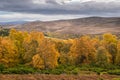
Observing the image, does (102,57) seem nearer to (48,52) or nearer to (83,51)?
(83,51)

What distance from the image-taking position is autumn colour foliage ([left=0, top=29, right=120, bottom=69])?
106 m

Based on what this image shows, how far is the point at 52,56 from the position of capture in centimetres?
10744

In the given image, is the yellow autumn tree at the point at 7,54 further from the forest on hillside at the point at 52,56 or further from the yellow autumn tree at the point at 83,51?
the yellow autumn tree at the point at 83,51

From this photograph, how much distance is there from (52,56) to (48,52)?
205 cm

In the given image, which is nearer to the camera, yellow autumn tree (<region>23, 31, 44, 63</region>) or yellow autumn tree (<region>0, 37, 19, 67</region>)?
yellow autumn tree (<region>0, 37, 19, 67</region>)

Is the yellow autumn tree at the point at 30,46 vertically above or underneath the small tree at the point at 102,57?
above

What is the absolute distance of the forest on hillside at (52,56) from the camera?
10462 centimetres

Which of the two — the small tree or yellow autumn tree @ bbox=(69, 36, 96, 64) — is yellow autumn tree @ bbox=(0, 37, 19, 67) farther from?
the small tree

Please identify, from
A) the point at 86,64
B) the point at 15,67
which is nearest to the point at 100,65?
the point at 86,64

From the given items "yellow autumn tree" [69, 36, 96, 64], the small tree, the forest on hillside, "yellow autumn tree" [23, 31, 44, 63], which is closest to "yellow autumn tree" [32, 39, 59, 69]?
the forest on hillside

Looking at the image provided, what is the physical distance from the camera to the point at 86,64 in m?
115

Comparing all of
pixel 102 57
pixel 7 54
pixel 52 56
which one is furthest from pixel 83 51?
pixel 7 54

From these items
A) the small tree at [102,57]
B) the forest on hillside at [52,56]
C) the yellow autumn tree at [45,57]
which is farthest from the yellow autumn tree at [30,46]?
the small tree at [102,57]

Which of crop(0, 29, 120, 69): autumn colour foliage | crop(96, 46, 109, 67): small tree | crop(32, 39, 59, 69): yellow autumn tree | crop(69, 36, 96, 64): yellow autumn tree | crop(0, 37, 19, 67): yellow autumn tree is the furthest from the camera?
crop(69, 36, 96, 64): yellow autumn tree
